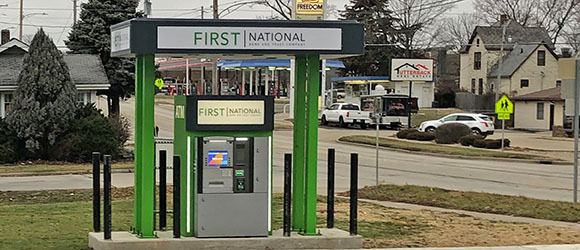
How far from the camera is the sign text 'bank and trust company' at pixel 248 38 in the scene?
10.2 meters

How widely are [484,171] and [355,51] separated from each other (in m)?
20.5

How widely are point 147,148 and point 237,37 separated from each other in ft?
5.67

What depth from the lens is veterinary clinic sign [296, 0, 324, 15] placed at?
40375mm

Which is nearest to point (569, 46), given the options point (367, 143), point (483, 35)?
point (483, 35)

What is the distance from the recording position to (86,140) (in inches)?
1308

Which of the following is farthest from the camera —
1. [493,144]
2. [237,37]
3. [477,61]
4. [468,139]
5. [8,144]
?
[477,61]

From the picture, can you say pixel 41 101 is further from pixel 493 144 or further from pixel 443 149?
pixel 493 144

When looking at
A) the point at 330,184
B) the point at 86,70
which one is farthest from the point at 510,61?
the point at 330,184

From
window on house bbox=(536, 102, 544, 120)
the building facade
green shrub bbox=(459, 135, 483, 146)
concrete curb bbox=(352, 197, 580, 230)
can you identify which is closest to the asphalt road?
concrete curb bbox=(352, 197, 580, 230)

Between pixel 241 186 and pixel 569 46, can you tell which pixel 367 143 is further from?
pixel 569 46

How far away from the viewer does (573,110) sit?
18734mm

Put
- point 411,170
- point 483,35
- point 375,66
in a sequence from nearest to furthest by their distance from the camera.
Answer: point 411,170 < point 483,35 < point 375,66

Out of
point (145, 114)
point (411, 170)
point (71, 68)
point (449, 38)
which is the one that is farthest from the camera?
point (449, 38)

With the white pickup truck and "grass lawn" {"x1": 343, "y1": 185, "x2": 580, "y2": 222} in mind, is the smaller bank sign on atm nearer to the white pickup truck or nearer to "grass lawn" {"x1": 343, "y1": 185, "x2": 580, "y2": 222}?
"grass lawn" {"x1": 343, "y1": 185, "x2": 580, "y2": 222}
